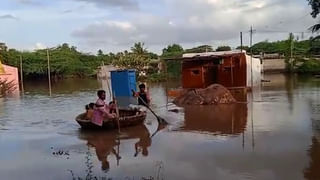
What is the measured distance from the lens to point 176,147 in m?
12.2

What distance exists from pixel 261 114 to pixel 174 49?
55920 mm

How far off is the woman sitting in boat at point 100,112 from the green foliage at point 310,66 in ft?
139

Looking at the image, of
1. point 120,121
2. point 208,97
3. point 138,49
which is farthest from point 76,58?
point 120,121

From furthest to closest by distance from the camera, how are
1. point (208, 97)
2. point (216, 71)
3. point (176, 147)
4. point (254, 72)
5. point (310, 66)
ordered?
point (310, 66) < point (254, 72) < point (216, 71) < point (208, 97) < point (176, 147)

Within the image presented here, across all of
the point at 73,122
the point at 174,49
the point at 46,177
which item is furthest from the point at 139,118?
the point at 174,49

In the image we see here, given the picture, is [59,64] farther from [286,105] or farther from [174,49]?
[286,105]

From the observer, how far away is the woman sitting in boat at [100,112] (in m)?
14.5

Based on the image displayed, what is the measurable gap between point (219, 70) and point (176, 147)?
19.3 metres

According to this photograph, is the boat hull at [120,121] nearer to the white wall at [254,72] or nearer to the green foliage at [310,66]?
the white wall at [254,72]

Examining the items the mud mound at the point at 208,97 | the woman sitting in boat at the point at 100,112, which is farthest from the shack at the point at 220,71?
the woman sitting in boat at the point at 100,112

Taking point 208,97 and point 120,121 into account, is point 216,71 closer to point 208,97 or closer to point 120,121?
point 208,97

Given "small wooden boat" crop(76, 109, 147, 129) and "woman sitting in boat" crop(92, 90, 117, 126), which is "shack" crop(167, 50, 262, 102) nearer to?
"small wooden boat" crop(76, 109, 147, 129)

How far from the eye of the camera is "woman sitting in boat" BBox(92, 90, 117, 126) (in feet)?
47.5

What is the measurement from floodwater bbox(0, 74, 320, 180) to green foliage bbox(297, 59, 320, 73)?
35.2 meters
